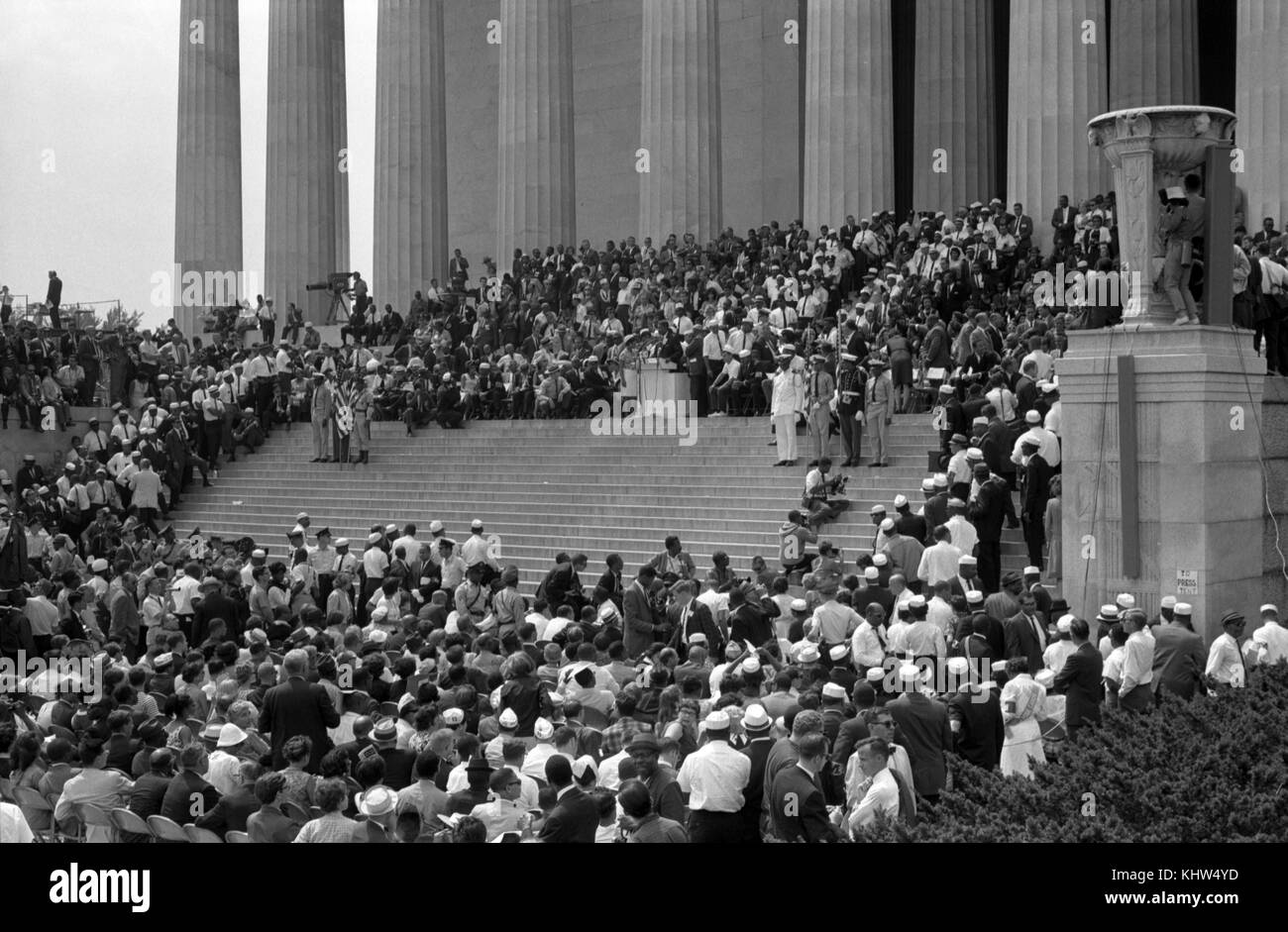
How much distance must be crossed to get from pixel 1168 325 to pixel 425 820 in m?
10.6

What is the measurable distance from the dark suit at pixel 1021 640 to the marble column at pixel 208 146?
33.8 metres

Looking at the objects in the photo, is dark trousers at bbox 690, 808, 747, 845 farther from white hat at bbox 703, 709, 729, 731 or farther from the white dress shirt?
white hat at bbox 703, 709, 729, 731

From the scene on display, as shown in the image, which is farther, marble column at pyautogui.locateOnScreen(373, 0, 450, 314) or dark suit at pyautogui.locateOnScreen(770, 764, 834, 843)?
marble column at pyautogui.locateOnScreen(373, 0, 450, 314)

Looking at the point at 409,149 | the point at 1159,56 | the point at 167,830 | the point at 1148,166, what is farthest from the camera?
the point at 409,149

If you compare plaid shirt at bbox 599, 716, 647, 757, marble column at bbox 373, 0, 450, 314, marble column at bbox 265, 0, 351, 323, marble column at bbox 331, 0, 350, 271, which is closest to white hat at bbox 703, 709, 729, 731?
plaid shirt at bbox 599, 716, 647, 757

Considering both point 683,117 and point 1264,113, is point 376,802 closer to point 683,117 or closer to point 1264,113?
point 1264,113

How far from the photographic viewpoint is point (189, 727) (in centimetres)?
1475

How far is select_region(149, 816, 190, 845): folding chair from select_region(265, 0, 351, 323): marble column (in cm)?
3436

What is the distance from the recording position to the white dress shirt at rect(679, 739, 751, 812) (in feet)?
38.9

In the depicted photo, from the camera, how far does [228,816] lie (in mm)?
12133

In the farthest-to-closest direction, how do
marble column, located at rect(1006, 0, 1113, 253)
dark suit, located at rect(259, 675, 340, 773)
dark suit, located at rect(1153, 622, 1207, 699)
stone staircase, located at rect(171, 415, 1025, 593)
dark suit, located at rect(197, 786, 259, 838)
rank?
1. marble column, located at rect(1006, 0, 1113, 253)
2. stone staircase, located at rect(171, 415, 1025, 593)
3. dark suit, located at rect(1153, 622, 1207, 699)
4. dark suit, located at rect(259, 675, 340, 773)
5. dark suit, located at rect(197, 786, 259, 838)

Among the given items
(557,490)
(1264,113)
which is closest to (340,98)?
(557,490)

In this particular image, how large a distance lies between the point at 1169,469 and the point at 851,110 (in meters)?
19.4

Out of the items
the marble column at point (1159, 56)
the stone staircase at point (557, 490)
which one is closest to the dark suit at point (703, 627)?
the stone staircase at point (557, 490)
